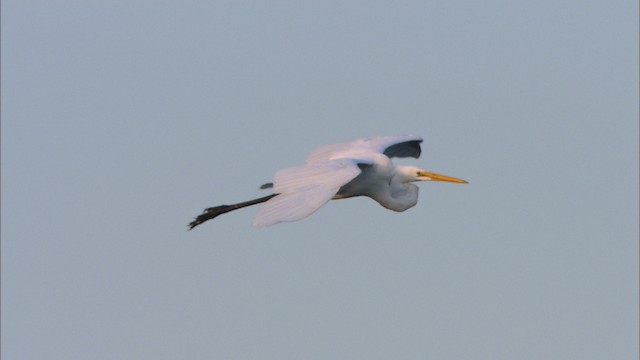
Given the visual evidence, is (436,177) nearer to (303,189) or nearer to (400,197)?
(400,197)

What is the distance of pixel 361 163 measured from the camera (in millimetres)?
12484

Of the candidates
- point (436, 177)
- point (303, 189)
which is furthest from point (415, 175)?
point (303, 189)

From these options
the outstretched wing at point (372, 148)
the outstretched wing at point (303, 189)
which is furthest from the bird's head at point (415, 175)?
the outstretched wing at point (303, 189)

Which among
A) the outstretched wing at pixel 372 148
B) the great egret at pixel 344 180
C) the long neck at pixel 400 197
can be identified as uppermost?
the outstretched wing at pixel 372 148

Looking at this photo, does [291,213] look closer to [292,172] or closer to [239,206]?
[292,172]

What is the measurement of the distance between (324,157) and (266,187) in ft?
2.84

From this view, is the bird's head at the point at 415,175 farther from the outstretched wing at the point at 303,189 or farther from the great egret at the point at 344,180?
the outstretched wing at the point at 303,189

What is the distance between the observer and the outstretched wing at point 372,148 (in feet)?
44.5

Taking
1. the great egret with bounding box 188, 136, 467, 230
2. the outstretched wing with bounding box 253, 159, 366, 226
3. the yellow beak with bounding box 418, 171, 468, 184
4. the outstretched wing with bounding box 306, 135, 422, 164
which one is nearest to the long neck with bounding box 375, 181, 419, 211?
the great egret with bounding box 188, 136, 467, 230

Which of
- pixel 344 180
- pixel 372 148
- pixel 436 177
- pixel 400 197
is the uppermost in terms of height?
pixel 372 148

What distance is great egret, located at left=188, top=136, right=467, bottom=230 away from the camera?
9824 mm

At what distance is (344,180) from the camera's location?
10.7 m

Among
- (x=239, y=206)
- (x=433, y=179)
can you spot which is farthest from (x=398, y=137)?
(x=239, y=206)

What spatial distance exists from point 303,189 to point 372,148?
3597 mm
